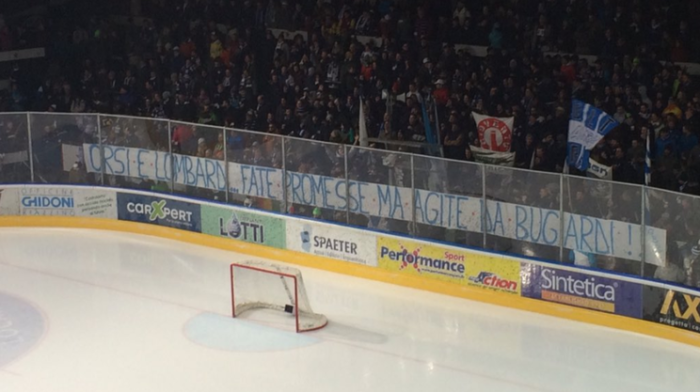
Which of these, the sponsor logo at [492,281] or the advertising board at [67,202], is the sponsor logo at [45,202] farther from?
the sponsor logo at [492,281]

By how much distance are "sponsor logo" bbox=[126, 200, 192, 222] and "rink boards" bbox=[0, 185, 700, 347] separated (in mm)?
16

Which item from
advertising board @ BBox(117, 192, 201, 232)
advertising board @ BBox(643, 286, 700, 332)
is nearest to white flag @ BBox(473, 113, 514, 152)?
advertising board @ BBox(643, 286, 700, 332)

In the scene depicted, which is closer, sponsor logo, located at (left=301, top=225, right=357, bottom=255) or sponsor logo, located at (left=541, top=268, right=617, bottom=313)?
sponsor logo, located at (left=541, top=268, right=617, bottom=313)

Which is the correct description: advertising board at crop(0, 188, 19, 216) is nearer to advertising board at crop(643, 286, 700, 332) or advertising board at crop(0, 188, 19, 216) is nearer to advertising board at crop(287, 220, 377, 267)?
advertising board at crop(287, 220, 377, 267)

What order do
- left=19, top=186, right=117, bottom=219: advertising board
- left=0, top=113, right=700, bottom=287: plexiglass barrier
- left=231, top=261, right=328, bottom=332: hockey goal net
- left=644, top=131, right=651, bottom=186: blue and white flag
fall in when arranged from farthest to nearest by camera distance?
left=19, top=186, right=117, bottom=219: advertising board < left=231, top=261, right=328, bottom=332: hockey goal net < left=644, top=131, right=651, bottom=186: blue and white flag < left=0, top=113, right=700, bottom=287: plexiglass barrier

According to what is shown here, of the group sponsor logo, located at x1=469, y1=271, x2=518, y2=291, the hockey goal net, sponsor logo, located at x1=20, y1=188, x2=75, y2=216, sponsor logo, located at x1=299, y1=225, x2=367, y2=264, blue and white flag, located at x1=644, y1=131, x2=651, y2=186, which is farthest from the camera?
sponsor logo, located at x1=20, y1=188, x2=75, y2=216

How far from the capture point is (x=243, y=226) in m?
18.6

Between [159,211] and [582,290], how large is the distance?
7424mm

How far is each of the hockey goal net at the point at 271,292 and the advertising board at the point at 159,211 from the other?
311cm

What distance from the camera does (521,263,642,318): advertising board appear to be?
49.5 feet

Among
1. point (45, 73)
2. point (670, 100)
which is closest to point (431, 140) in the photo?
point (670, 100)

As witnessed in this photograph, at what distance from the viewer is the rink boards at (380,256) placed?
15.0 metres

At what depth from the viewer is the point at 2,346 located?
15.2m

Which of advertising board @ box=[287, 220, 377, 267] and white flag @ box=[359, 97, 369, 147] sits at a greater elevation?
white flag @ box=[359, 97, 369, 147]
